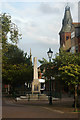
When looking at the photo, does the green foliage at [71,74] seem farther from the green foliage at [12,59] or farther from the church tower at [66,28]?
the church tower at [66,28]

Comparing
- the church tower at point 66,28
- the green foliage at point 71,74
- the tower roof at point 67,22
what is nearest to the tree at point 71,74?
the green foliage at point 71,74

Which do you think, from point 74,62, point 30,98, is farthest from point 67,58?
point 30,98

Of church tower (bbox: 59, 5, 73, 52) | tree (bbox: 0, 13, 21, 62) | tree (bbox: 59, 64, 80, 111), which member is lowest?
tree (bbox: 59, 64, 80, 111)

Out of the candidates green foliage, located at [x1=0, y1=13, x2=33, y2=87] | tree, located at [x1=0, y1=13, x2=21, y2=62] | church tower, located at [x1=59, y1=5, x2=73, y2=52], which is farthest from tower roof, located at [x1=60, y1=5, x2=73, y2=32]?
tree, located at [x1=0, y1=13, x2=21, y2=62]

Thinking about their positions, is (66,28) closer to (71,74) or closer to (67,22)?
(67,22)

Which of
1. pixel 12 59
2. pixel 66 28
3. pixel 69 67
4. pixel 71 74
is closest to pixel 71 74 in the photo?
pixel 71 74

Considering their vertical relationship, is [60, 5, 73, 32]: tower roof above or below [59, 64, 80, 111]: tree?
above

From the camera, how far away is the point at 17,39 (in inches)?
969

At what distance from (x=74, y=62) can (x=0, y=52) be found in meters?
7.53

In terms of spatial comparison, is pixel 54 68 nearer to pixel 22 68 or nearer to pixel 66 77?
pixel 66 77

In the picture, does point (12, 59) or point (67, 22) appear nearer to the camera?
point (12, 59)

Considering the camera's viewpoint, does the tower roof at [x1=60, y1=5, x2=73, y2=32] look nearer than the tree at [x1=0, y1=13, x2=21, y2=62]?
No

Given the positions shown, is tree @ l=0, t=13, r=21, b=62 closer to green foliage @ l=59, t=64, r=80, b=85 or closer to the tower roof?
green foliage @ l=59, t=64, r=80, b=85

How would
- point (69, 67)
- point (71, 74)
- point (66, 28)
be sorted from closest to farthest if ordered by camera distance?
point (71, 74), point (69, 67), point (66, 28)
